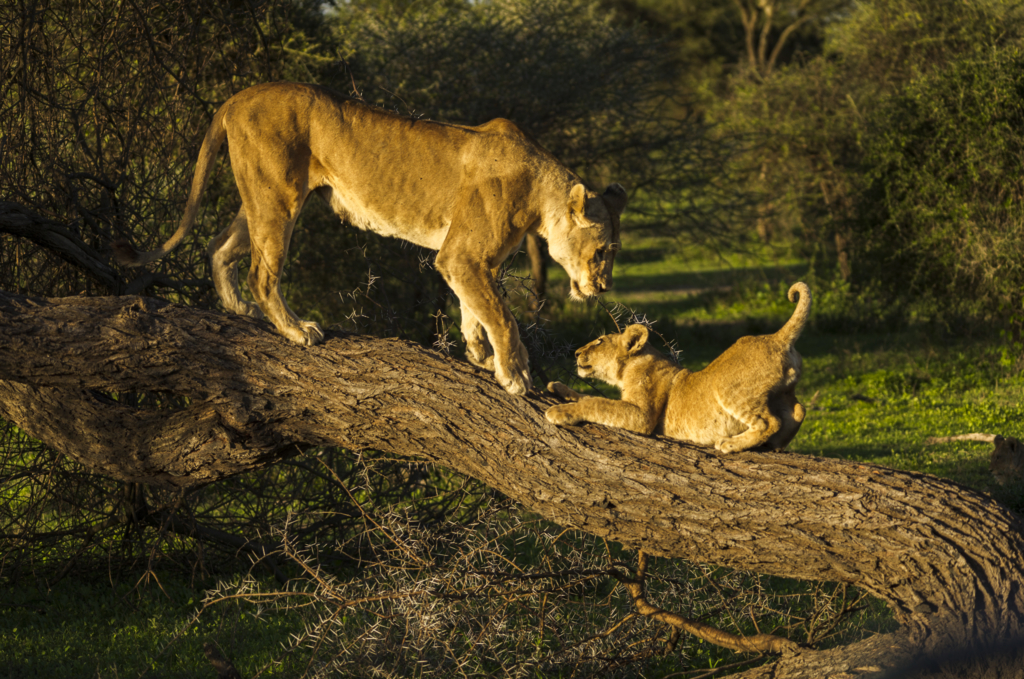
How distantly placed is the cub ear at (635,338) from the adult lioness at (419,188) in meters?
0.30

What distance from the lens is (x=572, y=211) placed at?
422cm

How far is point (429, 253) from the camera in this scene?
723cm

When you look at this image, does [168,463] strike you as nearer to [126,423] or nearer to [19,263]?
[126,423]

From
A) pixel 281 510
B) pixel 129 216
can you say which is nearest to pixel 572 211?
pixel 129 216

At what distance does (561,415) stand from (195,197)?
2239 mm

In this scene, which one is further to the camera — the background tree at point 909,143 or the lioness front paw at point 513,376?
the background tree at point 909,143

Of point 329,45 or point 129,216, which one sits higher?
point 329,45

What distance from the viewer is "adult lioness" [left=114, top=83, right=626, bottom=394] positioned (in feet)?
13.7

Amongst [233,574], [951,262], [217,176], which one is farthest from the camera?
[951,262]

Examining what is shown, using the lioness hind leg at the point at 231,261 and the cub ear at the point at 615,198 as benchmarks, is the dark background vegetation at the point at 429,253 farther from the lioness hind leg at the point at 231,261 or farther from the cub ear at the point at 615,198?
the cub ear at the point at 615,198

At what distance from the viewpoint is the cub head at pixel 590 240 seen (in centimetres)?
425

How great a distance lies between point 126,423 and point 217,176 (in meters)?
5.33

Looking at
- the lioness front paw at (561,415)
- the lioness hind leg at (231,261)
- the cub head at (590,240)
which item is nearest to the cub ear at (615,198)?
the cub head at (590,240)

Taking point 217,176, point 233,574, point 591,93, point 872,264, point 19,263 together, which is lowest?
point 233,574
